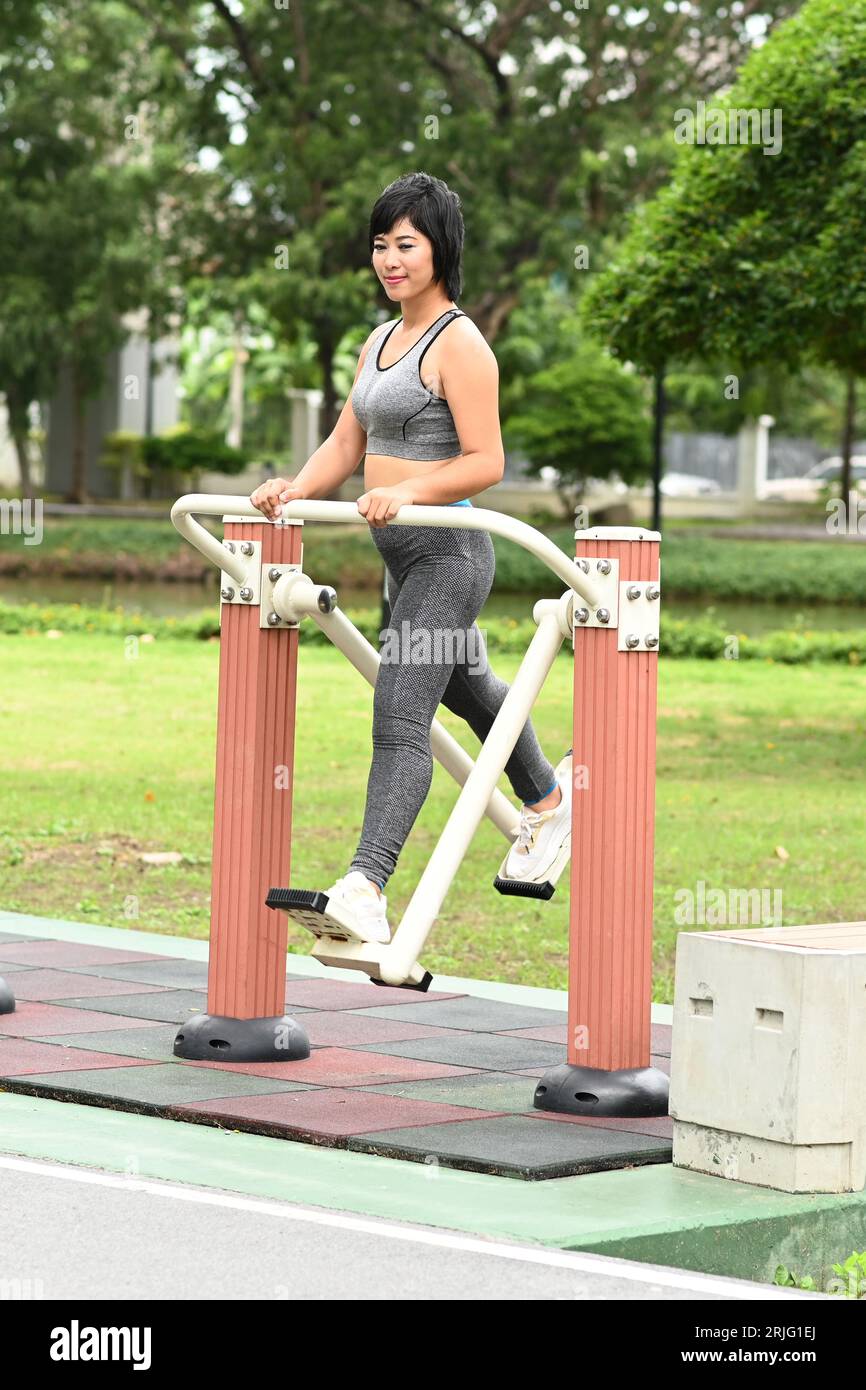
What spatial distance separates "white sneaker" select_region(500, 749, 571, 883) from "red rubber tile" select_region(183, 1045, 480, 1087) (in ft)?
1.74

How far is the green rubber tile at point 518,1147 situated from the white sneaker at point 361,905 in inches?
18.3

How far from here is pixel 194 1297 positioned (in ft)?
12.3

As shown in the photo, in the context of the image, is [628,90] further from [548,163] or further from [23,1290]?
[23,1290]

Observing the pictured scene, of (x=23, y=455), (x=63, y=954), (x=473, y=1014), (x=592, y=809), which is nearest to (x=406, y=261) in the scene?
(x=592, y=809)

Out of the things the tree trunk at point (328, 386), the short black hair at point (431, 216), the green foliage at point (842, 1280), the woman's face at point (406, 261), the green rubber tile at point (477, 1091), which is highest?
the tree trunk at point (328, 386)

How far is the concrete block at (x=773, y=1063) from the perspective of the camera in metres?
4.44

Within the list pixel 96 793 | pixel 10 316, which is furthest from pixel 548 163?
pixel 96 793

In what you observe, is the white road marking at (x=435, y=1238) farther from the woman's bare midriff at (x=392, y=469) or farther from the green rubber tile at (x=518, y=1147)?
the woman's bare midriff at (x=392, y=469)

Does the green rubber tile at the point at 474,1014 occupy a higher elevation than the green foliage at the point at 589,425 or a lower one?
lower

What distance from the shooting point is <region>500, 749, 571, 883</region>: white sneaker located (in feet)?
18.3

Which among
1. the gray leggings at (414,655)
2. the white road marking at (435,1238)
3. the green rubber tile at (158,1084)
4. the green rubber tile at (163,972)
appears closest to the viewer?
the white road marking at (435,1238)

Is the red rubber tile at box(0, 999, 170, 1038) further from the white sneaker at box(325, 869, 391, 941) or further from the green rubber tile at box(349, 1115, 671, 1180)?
the green rubber tile at box(349, 1115, 671, 1180)

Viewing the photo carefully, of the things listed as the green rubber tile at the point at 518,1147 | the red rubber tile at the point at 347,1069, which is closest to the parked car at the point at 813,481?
the red rubber tile at the point at 347,1069

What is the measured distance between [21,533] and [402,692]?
34.9m
